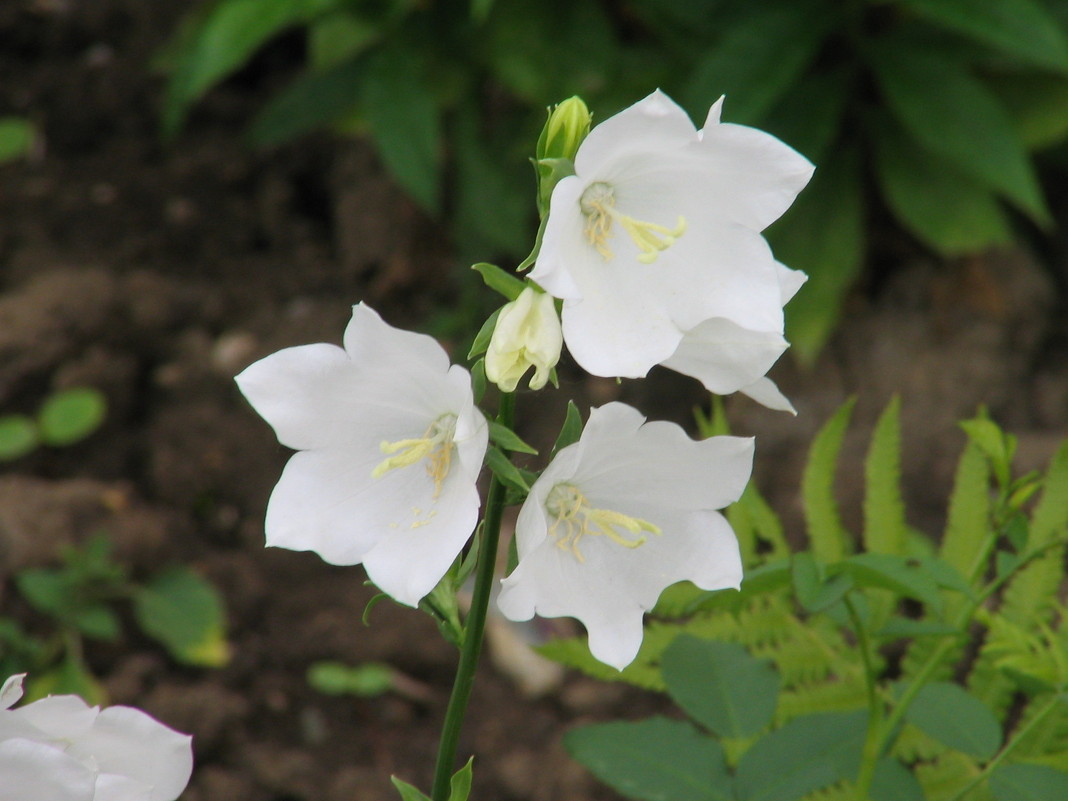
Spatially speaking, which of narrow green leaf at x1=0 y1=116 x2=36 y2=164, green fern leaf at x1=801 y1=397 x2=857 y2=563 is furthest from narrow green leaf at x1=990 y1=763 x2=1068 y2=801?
narrow green leaf at x1=0 y1=116 x2=36 y2=164

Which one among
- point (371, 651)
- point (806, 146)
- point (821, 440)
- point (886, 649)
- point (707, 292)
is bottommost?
point (371, 651)

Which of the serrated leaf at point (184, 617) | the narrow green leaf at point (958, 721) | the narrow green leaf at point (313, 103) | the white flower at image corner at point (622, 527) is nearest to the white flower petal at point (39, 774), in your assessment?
the white flower at image corner at point (622, 527)

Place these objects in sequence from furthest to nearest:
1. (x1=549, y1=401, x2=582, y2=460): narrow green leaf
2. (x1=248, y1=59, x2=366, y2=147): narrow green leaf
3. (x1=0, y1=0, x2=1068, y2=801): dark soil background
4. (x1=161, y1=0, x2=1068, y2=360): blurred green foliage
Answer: (x1=248, y1=59, x2=366, y2=147): narrow green leaf
(x1=161, y1=0, x2=1068, y2=360): blurred green foliage
(x1=0, y1=0, x2=1068, y2=801): dark soil background
(x1=549, y1=401, x2=582, y2=460): narrow green leaf

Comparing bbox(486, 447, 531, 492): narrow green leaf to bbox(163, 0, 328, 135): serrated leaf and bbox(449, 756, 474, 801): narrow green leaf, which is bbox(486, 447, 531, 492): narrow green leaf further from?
bbox(163, 0, 328, 135): serrated leaf

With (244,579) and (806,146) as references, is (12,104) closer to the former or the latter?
(244,579)

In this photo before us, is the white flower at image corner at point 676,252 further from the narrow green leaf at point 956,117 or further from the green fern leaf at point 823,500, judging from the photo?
the narrow green leaf at point 956,117

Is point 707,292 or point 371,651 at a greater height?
point 707,292

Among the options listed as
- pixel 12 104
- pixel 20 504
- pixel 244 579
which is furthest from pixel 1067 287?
pixel 12 104

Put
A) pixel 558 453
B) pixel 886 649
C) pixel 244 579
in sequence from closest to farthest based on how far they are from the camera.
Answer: pixel 558 453, pixel 886 649, pixel 244 579
